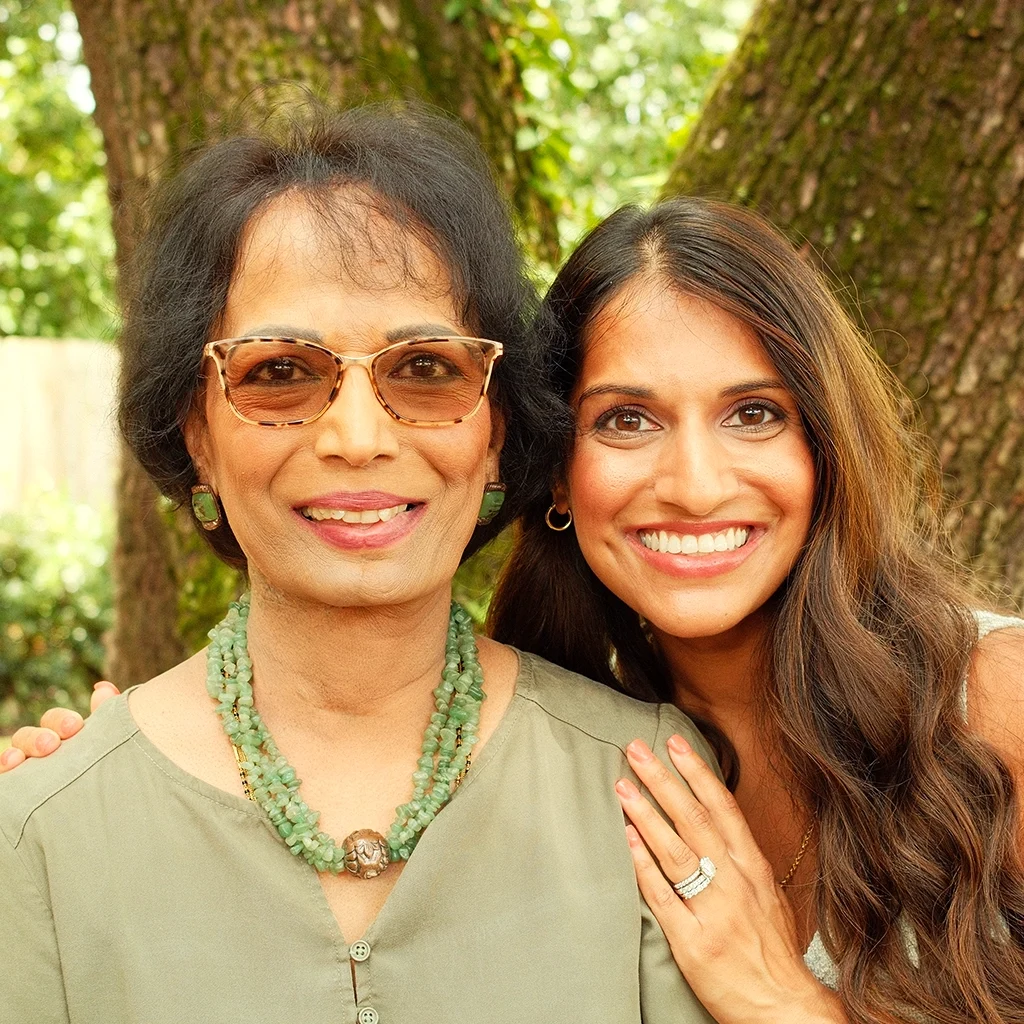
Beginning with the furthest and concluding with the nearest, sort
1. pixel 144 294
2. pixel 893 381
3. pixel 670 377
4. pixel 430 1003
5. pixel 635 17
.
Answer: pixel 635 17, pixel 893 381, pixel 670 377, pixel 144 294, pixel 430 1003

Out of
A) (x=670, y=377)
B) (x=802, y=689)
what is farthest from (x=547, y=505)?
(x=802, y=689)

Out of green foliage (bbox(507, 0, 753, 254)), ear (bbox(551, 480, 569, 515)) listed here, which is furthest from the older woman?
green foliage (bbox(507, 0, 753, 254))

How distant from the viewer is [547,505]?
2830 mm

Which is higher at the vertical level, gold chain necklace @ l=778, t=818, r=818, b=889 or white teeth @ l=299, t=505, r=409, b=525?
white teeth @ l=299, t=505, r=409, b=525

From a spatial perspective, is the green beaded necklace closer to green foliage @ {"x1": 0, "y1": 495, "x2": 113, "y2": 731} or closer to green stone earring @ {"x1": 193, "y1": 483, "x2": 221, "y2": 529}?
green stone earring @ {"x1": 193, "y1": 483, "x2": 221, "y2": 529}

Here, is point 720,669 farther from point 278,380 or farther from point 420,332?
point 278,380

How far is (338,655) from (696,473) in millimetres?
752

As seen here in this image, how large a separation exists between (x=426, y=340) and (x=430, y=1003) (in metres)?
1.08

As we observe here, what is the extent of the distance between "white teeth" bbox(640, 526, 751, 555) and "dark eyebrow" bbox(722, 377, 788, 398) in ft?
0.88

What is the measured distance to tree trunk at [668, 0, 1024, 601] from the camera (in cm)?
329

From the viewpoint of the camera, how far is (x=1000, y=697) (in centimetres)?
257

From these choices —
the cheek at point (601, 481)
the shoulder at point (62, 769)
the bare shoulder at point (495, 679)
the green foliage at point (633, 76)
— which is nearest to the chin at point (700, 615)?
the cheek at point (601, 481)

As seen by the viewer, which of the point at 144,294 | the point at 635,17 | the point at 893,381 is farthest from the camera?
the point at 635,17

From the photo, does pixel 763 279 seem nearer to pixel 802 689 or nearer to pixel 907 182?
pixel 802 689
